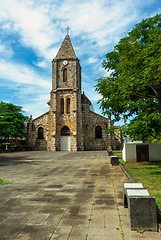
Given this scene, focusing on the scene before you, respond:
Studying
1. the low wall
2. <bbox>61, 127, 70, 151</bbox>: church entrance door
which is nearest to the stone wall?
<bbox>61, 127, 70, 151</bbox>: church entrance door

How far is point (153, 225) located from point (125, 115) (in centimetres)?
1021

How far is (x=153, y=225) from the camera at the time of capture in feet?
11.0

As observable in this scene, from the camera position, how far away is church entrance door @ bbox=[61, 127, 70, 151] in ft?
102

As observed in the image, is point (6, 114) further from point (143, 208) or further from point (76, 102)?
point (143, 208)

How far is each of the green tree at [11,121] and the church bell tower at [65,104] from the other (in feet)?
16.8

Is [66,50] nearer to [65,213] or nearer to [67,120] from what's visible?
[67,120]

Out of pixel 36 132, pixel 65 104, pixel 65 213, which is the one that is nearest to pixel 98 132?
pixel 65 104

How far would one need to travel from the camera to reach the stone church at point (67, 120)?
30.9 meters

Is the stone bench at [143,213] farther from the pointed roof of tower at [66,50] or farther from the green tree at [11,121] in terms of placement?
the pointed roof of tower at [66,50]

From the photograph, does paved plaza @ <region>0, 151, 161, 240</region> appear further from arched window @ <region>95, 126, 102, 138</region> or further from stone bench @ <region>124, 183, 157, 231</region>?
arched window @ <region>95, 126, 102, 138</region>

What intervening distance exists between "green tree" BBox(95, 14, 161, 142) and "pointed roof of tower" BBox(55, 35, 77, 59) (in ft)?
69.5

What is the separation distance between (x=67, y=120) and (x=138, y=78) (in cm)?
2330

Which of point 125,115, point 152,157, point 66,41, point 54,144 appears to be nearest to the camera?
point 125,115

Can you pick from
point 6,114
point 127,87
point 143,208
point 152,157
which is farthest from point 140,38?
point 6,114
